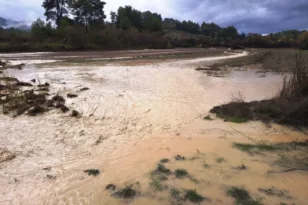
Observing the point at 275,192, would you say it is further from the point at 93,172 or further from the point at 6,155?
the point at 6,155

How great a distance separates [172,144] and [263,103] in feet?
12.9

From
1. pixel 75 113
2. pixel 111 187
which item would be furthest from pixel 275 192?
pixel 75 113

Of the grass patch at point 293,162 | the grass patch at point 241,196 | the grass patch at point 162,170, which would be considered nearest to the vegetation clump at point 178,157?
the grass patch at point 162,170

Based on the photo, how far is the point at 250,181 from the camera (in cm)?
427

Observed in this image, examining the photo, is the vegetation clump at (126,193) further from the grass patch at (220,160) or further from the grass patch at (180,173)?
the grass patch at (220,160)

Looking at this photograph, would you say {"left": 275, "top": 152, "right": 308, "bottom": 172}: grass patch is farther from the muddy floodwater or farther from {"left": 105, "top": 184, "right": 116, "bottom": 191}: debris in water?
{"left": 105, "top": 184, "right": 116, "bottom": 191}: debris in water

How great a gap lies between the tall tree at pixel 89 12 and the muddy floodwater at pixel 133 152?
4580cm

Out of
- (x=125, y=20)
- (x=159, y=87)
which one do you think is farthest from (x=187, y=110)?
(x=125, y=20)

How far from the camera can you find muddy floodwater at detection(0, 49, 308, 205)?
405 cm

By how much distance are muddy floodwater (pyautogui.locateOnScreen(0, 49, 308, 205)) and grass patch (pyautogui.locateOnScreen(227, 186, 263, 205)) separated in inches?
3.3

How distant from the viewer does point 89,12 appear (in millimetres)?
52312

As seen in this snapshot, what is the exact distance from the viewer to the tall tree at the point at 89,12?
5006cm

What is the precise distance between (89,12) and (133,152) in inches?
2066

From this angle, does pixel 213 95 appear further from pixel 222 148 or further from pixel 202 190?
pixel 202 190
